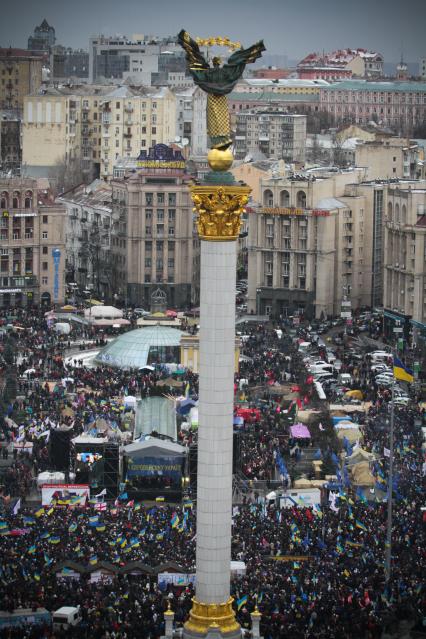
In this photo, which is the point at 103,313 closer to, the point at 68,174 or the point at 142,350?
the point at 142,350

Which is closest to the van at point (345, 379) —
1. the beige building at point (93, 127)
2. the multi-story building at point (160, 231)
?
the multi-story building at point (160, 231)

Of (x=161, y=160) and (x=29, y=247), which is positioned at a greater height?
(x=161, y=160)

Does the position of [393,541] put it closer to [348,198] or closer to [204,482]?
[204,482]

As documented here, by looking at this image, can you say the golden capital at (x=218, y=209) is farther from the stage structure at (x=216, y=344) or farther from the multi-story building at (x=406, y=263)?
the multi-story building at (x=406, y=263)

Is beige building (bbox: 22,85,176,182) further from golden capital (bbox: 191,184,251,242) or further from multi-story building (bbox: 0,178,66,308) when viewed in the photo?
golden capital (bbox: 191,184,251,242)

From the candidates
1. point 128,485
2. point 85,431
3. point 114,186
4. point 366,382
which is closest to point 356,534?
point 128,485

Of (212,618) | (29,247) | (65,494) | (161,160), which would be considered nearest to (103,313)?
(29,247)
